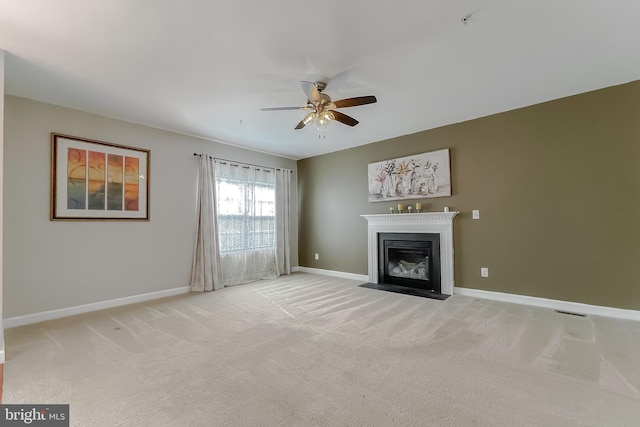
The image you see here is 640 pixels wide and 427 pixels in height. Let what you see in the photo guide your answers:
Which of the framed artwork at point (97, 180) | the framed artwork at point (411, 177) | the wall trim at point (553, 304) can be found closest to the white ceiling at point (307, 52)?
the framed artwork at point (97, 180)

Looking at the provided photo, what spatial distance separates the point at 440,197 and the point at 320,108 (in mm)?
2553

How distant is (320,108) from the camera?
284 cm

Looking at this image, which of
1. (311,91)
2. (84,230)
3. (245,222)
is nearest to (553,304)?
(311,91)

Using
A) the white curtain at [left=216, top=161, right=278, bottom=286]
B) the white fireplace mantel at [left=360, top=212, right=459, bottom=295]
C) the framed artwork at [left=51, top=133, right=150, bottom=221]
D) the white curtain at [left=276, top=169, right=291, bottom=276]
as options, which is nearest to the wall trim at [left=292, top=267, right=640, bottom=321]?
the white fireplace mantel at [left=360, top=212, right=459, bottom=295]

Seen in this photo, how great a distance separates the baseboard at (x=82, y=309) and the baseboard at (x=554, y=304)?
4.42 metres

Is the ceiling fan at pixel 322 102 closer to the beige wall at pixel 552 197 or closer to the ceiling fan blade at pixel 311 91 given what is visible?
the ceiling fan blade at pixel 311 91

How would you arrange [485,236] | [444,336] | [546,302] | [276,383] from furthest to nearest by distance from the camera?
[485,236]
[546,302]
[444,336]
[276,383]

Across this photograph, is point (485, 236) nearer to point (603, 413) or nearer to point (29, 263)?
point (603, 413)

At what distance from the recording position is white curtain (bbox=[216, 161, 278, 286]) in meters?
4.88

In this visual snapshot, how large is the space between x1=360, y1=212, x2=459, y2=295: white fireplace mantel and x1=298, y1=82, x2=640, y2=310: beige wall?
0.42 ft

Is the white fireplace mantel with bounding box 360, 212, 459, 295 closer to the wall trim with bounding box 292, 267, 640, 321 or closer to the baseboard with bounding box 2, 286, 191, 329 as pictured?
the wall trim with bounding box 292, 267, 640, 321

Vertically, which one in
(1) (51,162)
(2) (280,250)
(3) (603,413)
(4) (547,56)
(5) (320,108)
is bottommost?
(3) (603,413)

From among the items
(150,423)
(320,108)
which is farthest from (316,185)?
(150,423)

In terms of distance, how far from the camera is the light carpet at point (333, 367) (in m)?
1.59
